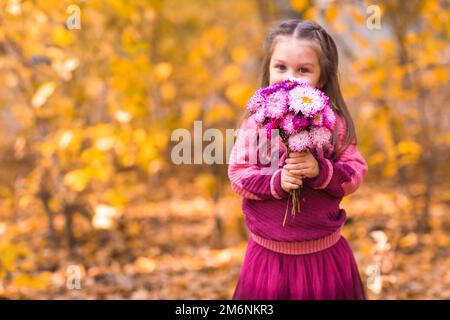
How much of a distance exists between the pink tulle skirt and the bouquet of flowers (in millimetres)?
488

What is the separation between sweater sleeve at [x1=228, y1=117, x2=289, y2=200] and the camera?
173cm

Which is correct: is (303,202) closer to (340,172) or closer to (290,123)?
(340,172)

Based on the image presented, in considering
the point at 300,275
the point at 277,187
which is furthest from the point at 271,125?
the point at 300,275

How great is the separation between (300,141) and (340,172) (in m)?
0.28

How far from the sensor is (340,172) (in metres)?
1.70

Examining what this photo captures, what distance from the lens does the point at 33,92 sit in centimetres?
372

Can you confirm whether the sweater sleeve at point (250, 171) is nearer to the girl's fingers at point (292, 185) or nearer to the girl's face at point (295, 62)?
the girl's fingers at point (292, 185)

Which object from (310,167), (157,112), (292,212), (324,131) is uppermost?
(157,112)

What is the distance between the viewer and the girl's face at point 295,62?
69.0 inches

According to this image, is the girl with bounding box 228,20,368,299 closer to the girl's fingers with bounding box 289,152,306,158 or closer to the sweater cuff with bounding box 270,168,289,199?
the sweater cuff with bounding box 270,168,289,199

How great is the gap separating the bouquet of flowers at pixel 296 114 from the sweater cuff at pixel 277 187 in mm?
156

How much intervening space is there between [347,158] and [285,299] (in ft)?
1.95
